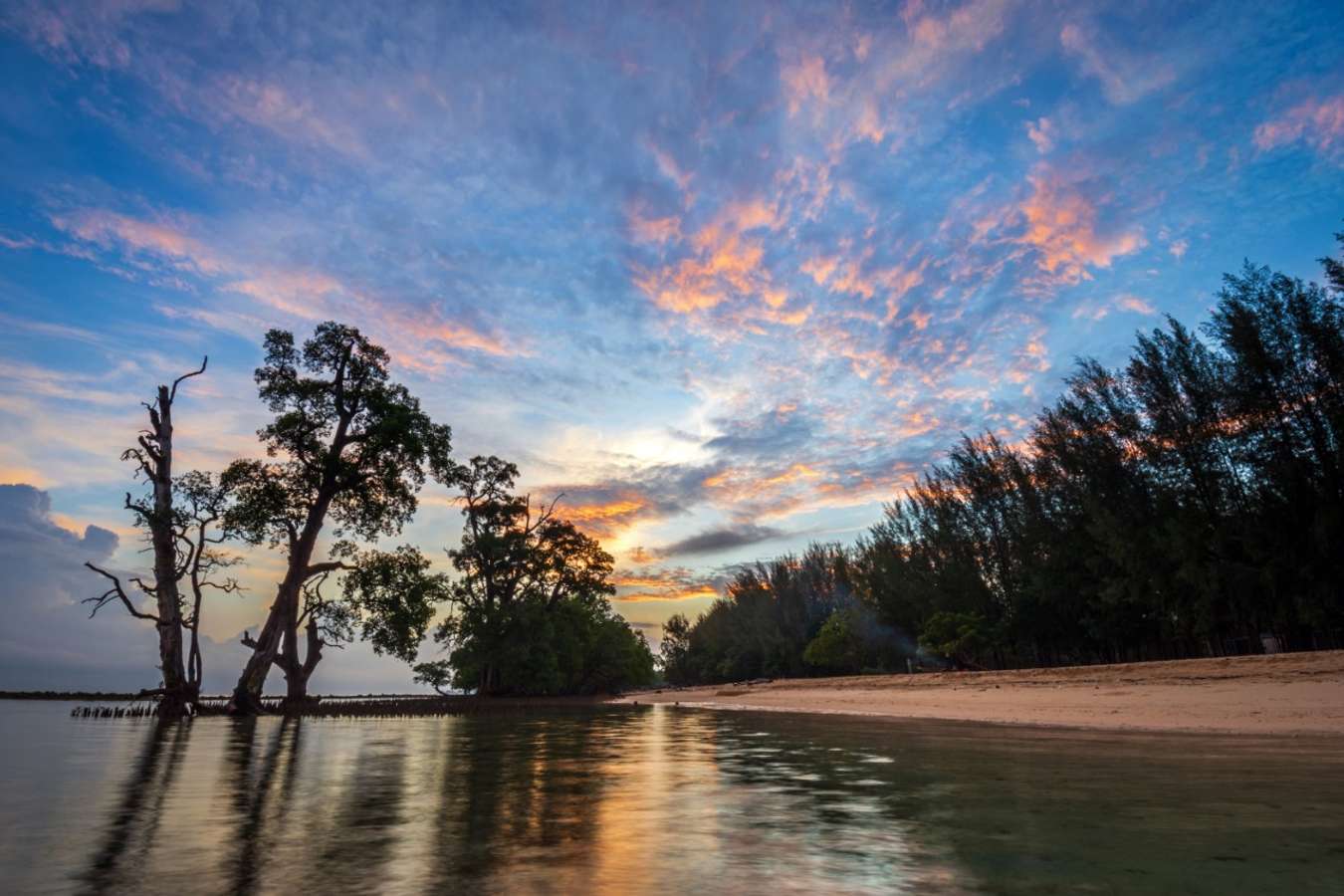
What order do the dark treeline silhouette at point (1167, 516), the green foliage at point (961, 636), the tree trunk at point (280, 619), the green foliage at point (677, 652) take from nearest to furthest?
the dark treeline silhouette at point (1167, 516), the tree trunk at point (280, 619), the green foliage at point (961, 636), the green foliage at point (677, 652)

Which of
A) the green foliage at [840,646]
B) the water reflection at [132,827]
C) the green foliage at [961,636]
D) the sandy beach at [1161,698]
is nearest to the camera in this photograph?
the water reflection at [132,827]

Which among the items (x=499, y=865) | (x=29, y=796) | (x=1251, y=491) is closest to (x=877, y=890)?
(x=499, y=865)

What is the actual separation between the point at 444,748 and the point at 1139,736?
15.3 meters

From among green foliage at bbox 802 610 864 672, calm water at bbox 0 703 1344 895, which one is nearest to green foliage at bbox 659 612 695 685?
green foliage at bbox 802 610 864 672

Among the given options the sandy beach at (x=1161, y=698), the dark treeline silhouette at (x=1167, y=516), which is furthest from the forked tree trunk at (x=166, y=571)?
the dark treeline silhouette at (x=1167, y=516)

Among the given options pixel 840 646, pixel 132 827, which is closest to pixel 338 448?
pixel 132 827

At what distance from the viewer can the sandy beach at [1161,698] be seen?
15.4 metres

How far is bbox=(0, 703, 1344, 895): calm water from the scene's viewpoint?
13.1 ft

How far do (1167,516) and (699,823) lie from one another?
103 feet

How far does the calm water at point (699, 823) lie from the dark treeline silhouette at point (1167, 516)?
57.3 feet

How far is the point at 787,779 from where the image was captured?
893 centimetres

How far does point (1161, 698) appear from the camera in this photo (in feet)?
64.3

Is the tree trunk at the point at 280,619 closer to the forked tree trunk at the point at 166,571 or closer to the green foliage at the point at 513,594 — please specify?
the forked tree trunk at the point at 166,571

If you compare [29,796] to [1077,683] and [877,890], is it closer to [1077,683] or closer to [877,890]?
[877,890]
